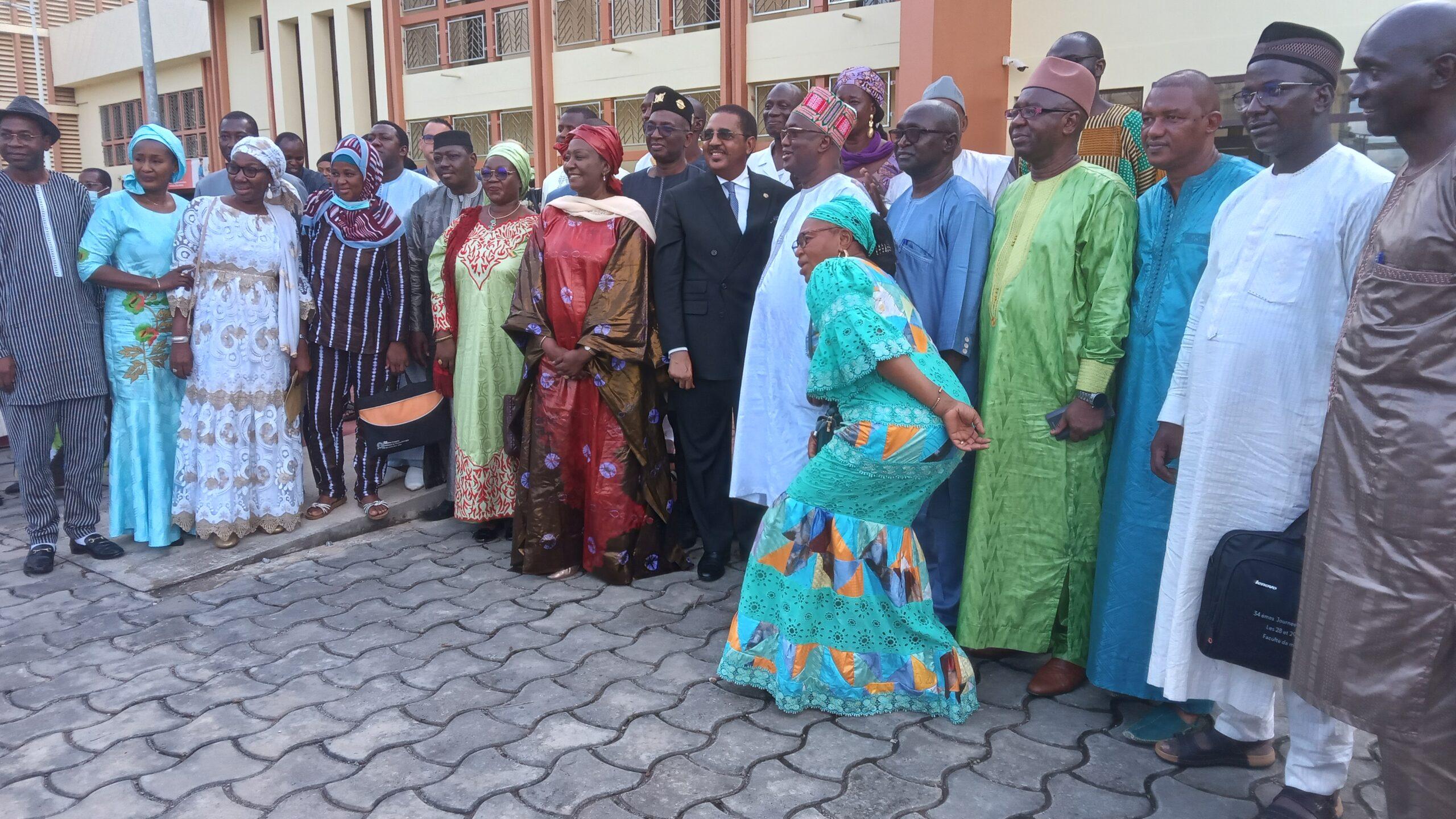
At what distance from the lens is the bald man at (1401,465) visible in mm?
1942

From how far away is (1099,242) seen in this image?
Result: 10.9 feet

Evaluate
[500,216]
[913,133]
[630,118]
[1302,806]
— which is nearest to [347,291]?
[500,216]

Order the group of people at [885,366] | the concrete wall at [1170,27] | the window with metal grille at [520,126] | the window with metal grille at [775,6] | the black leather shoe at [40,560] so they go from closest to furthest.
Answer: the group of people at [885,366]
the black leather shoe at [40,560]
the concrete wall at [1170,27]
the window with metal grille at [775,6]
the window with metal grille at [520,126]

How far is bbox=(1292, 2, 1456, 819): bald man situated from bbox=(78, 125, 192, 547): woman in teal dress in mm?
4894

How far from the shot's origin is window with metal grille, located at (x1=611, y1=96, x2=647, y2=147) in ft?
47.4

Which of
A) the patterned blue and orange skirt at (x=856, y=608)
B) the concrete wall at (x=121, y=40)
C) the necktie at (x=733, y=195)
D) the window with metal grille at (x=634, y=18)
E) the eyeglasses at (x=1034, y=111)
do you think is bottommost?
the patterned blue and orange skirt at (x=856, y=608)

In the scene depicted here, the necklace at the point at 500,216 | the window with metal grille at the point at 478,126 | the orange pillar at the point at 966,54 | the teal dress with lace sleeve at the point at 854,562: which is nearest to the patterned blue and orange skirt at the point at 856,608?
the teal dress with lace sleeve at the point at 854,562

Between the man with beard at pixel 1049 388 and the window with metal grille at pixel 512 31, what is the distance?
1330cm

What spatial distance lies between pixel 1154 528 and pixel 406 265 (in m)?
4.16

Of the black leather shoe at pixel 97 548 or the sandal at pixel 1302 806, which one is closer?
the sandal at pixel 1302 806

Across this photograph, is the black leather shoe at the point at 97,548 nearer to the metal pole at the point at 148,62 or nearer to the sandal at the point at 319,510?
A: the sandal at the point at 319,510

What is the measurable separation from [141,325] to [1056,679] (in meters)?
4.47

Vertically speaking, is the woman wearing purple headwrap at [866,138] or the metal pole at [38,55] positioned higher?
the metal pole at [38,55]

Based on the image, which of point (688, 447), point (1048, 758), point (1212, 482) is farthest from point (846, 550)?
point (688, 447)
